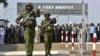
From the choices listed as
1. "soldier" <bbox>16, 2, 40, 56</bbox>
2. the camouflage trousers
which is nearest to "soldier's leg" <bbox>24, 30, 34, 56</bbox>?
"soldier" <bbox>16, 2, 40, 56</bbox>

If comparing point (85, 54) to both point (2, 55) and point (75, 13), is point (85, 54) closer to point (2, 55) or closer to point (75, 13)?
point (2, 55)

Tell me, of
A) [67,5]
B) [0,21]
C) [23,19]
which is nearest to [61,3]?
[67,5]

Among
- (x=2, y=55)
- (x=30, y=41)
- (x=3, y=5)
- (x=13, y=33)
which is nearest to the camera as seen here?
(x=30, y=41)

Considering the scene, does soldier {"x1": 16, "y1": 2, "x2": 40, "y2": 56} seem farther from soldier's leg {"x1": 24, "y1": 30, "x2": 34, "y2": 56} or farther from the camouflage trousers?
the camouflage trousers

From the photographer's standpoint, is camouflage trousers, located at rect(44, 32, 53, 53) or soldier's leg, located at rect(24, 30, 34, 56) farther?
camouflage trousers, located at rect(44, 32, 53, 53)

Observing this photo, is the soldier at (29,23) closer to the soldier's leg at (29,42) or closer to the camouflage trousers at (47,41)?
the soldier's leg at (29,42)

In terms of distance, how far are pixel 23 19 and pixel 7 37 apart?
19227mm

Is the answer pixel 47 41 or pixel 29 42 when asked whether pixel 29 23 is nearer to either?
pixel 29 42

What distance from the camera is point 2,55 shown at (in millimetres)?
18672

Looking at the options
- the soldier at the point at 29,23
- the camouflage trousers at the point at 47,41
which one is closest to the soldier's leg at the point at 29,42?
the soldier at the point at 29,23

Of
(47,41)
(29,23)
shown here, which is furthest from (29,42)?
(47,41)

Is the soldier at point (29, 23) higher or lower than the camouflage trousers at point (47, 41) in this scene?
higher

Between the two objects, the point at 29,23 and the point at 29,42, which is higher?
the point at 29,23

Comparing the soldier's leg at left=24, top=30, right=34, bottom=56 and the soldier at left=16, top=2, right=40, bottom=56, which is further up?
the soldier at left=16, top=2, right=40, bottom=56
